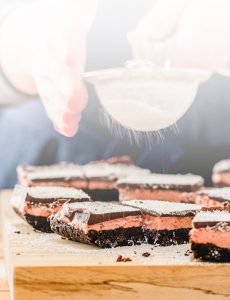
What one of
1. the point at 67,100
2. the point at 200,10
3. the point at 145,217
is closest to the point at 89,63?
the point at 67,100

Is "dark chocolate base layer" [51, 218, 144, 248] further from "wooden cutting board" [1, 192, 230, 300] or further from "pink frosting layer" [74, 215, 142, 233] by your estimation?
"wooden cutting board" [1, 192, 230, 300]

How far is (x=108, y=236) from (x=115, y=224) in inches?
2.2

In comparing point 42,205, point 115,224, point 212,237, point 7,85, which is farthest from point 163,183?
point 212,237

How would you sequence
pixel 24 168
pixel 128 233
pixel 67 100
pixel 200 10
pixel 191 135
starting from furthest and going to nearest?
1. pixel 191 135
2. pixel 24 168
3. pixel 200 10
4. pixel 67 100
5. pixel 128 233

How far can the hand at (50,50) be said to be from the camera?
3867 mm

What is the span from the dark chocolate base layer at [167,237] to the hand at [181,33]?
1493 millimetres

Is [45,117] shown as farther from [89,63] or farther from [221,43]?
[221,43]

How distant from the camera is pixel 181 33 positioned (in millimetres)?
4152

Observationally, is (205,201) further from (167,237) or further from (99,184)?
(99,184)

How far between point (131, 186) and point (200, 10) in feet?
3.88

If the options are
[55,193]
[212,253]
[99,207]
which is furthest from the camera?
[55,193]

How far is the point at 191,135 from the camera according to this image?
15.8ft

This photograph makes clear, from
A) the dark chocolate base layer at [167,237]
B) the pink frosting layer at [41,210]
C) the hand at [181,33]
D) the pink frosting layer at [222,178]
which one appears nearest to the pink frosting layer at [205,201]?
the dark chocolate base layer at [167,237]

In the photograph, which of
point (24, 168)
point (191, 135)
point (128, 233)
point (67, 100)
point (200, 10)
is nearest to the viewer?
point (128, 233)
